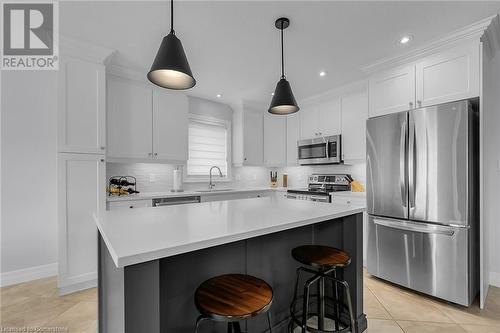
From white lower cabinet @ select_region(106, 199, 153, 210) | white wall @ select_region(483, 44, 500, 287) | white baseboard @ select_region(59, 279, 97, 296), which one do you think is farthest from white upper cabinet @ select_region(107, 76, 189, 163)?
white wall @ select_region(483, 44, 500, 287)

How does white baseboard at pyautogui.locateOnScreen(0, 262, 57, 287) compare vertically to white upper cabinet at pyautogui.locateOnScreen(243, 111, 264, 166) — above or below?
below

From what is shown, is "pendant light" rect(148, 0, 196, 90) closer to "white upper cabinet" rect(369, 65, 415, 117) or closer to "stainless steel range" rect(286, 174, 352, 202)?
"white upper cabinet" rect(369, 65, 415, 117)

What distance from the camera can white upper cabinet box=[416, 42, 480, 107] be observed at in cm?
218

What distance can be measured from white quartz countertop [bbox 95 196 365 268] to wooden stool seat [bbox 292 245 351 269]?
0.87ft

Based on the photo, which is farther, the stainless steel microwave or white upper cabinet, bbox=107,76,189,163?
the stainless steel microwave

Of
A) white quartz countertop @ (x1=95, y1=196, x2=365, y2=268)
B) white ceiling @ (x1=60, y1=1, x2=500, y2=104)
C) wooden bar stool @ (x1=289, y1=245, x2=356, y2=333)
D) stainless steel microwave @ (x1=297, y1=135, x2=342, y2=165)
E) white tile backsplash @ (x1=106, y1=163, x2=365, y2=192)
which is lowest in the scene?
wooden bar stool @ (x1=289, y1=245, x2=356, y2=333)

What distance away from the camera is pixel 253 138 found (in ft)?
14.7

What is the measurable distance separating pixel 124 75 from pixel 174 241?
9.31 feet

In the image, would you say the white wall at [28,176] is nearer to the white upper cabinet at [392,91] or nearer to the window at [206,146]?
the window at [206,146]

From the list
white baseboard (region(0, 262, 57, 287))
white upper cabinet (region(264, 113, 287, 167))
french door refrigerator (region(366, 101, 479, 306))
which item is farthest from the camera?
white upper cabinet (region(264, 113, 287, 167))

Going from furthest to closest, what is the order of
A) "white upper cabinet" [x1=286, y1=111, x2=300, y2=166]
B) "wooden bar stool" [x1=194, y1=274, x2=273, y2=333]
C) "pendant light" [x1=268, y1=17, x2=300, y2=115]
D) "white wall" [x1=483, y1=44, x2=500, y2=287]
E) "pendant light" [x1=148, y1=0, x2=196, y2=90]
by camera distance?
1. "white upper cabinet" [x1=286, y1=111, x2=300, y2=166]
2. "white wall" [x1=483, y1=44, x2=500, y2=287]
3. "pendant light" [x1=268, y1=17, x2=300, y2=115]
4. "pendant light" [x1=148, y1=0, x2=196, y2=90]
5. "wooden bar stool" [x1=194, y1=274, x2=273, y2=333]

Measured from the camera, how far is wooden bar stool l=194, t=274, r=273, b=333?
39.7 inches

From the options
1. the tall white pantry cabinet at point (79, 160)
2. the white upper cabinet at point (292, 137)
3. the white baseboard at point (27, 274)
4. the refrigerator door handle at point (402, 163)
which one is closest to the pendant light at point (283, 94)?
the refrigerator door handle at point (402, 163)

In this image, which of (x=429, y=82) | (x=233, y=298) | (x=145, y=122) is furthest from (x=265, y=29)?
(x=233, y=298)
